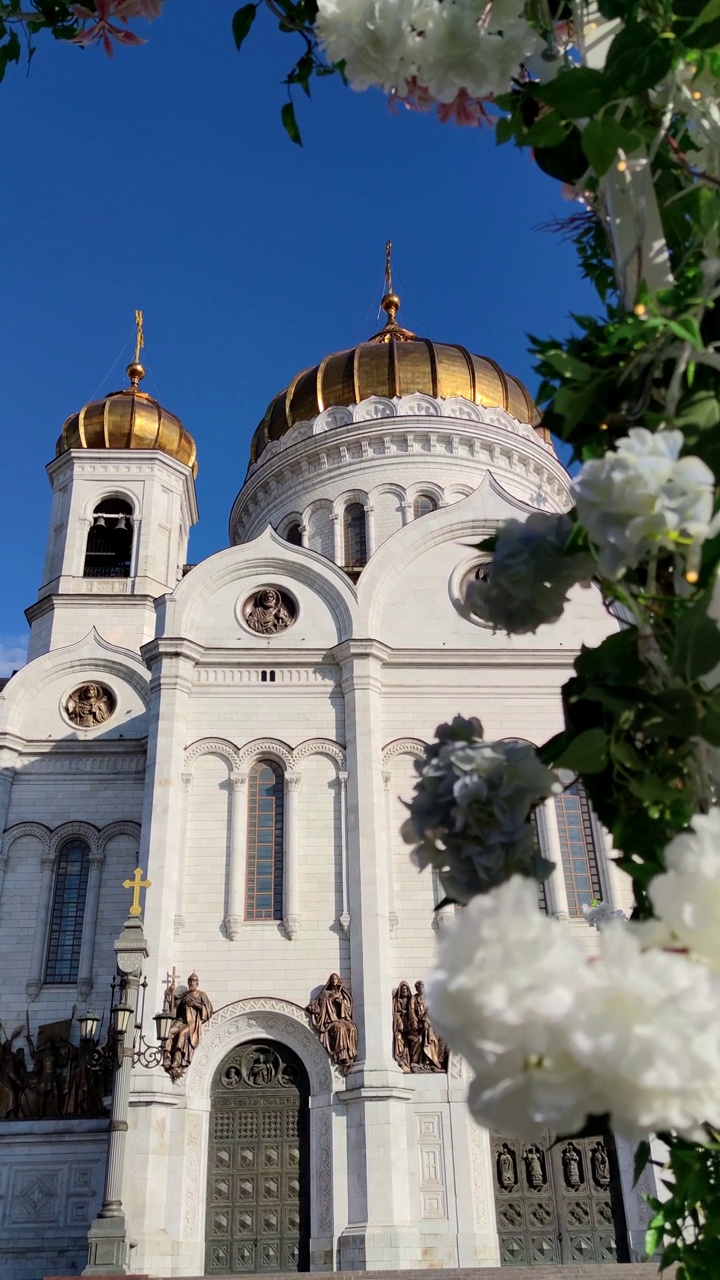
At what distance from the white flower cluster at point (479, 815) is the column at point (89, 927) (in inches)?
716

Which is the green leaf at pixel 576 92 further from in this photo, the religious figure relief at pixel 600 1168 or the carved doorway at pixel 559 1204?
the religious figure relief at pixel 600 1168

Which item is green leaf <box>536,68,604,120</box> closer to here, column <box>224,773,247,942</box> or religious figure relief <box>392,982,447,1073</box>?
religious figure relief <box>392,982,447,1073</box>

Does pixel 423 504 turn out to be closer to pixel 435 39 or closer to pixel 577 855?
pixel 577 855

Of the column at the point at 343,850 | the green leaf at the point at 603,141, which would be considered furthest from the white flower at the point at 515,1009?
the column at the point at 343,850

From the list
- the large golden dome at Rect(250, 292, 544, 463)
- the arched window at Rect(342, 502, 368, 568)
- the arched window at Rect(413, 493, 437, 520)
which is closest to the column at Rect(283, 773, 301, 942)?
the arched window at Rect(342, 502, 368, 568)

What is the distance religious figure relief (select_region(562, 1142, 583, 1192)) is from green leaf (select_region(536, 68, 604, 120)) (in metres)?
16.5

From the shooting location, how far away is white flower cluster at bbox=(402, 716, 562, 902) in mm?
2104

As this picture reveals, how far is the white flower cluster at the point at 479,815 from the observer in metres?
2.10

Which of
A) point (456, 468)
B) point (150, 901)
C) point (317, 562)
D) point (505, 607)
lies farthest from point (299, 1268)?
point (456, 468)

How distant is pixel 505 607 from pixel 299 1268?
15776mm

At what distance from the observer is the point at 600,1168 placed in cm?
1639

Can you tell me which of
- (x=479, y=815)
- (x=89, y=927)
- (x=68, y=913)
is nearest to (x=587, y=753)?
(x=479, y=815)

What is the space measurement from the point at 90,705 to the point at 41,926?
4.62m

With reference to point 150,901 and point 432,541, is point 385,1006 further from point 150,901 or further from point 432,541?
point 432,541
